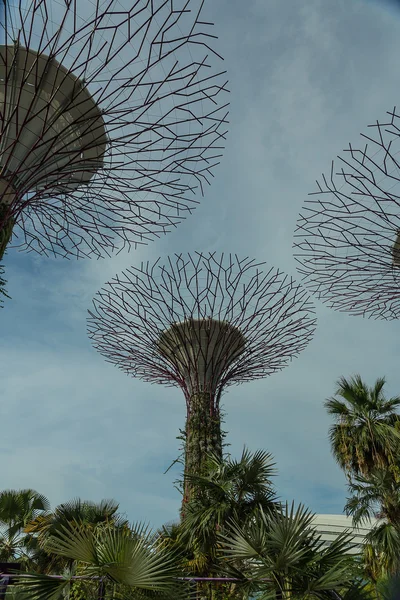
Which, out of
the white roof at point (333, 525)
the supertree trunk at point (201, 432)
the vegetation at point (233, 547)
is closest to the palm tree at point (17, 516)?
the vegetation at point (233, 547)

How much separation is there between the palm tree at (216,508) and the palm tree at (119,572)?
5.31ft

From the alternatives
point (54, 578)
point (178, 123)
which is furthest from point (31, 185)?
point (54, 578)

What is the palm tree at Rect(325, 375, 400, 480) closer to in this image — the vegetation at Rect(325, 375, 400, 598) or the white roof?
the vegetation at Rect(325, 375, 400, 598)

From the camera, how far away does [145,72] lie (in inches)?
175

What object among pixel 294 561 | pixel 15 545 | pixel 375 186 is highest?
pixel 375 186

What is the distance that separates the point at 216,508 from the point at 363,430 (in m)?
7.71

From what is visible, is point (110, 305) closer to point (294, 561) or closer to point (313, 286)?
point (313, 286)

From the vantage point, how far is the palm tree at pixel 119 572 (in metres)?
4.27

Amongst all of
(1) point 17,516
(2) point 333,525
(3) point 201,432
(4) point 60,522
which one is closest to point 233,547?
(3) point 201,432

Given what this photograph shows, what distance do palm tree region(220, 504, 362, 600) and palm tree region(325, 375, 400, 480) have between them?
24.8 ft

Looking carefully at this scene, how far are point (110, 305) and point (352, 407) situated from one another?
311 inches

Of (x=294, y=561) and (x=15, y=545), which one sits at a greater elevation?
(x=294, y=561)

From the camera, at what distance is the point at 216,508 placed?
659 cm

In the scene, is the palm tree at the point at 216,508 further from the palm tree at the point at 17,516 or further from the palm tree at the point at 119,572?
the palm tree at the point at 17,516
